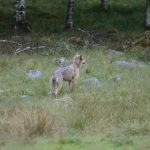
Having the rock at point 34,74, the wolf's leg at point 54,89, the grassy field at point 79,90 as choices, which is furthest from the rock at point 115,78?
the wolf's leg at point 54,89

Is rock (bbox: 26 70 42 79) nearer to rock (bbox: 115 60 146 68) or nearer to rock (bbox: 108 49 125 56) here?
rock (bbox: 115 60 146 68)

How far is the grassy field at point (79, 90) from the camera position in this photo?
1188cm

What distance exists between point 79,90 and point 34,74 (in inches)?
137

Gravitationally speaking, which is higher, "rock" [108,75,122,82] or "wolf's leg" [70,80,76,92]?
"rock" [108,75,122,82]

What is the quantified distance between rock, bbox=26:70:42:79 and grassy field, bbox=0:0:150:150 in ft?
0.88

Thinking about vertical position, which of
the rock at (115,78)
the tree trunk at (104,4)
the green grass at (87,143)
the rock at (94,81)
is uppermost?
the tree trunk at (104,4)

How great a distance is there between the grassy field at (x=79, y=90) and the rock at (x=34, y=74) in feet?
0.88

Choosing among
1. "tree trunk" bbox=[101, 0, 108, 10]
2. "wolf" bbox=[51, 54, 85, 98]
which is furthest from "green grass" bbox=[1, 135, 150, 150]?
"tree trunk" bbox=[101, 0, 108, 10]

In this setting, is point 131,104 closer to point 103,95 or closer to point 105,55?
point 103,95

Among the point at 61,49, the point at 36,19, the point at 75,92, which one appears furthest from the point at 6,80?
the point at 36,19

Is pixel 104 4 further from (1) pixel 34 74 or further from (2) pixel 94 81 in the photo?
(2) pixel 94 81

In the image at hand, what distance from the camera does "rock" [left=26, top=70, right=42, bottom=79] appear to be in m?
21.2

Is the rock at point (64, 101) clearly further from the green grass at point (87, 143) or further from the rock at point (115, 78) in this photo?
the rock at point (115, 78)

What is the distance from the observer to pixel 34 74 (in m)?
21.7
